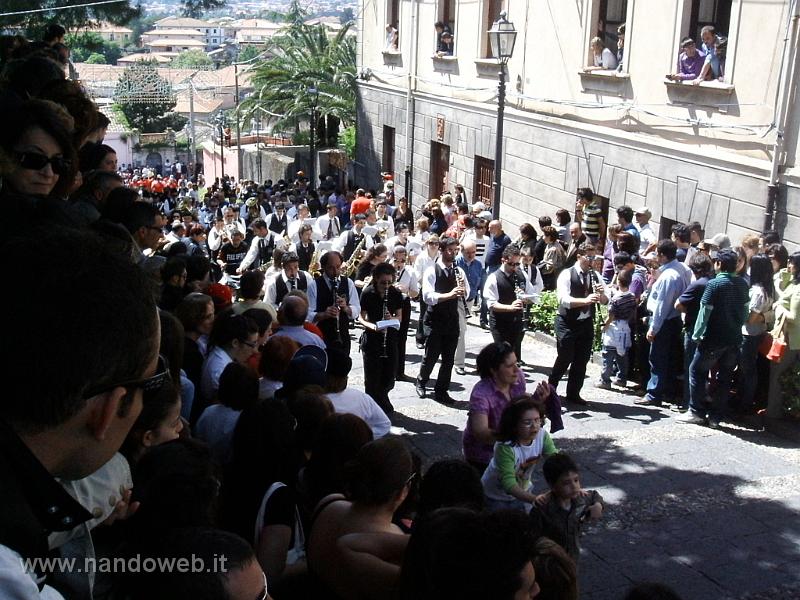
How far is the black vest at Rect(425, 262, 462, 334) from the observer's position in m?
9.62

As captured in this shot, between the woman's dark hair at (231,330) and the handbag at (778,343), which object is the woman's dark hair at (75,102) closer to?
the woman's dark hair at (231,330)

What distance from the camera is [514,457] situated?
5277 millimetres

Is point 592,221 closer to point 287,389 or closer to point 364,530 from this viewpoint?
point 287,389

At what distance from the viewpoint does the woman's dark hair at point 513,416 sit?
5.27m

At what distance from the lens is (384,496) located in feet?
11.3

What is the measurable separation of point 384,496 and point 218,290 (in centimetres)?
437

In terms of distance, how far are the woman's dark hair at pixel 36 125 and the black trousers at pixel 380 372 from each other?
4666mm

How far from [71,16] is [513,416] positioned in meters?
13.4

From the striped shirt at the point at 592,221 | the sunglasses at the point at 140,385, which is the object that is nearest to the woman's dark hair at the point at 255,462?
the sunglasses at the point at 140,385

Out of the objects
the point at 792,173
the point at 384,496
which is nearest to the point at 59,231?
the point at 384,496

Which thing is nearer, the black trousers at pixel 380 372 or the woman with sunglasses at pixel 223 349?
the woman with sunglasses at pixel 223 349

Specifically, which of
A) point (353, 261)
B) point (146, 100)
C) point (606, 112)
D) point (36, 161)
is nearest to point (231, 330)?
point (36, 161)

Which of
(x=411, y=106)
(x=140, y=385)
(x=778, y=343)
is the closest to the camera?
(x=140, y=385)

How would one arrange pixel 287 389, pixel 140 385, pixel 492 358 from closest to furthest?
pixel 140 385 → pixel 287 389 → pixel 492 358
